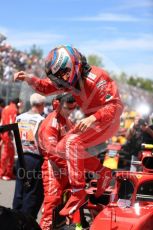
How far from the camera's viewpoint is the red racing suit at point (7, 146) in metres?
10.5

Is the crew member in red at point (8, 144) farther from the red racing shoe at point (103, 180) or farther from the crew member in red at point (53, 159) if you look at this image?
the red racing shoe at point (103, 180)

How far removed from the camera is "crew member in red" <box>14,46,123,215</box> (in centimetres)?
416

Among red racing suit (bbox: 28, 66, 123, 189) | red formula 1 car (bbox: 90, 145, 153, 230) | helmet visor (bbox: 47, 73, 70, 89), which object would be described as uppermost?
helmet visor (bbox: 47, 73, 70, 89)

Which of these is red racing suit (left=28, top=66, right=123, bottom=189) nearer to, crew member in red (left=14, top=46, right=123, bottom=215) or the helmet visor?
crew member in red (left=14, top=46, right=123, bottom=215)

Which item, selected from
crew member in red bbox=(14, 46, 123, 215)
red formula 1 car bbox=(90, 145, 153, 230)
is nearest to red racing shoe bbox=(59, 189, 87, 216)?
crew member in red bbox=(14, 46, 123, 215)

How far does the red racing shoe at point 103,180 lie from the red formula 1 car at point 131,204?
11 cm

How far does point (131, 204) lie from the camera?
13.9ft

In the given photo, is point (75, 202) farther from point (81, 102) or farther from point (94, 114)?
point (81, 102)

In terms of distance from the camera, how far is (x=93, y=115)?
411 cm

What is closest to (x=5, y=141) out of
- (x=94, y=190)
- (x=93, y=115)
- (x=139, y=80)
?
(x=94, y=190)

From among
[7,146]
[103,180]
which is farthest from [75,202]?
[7,146]

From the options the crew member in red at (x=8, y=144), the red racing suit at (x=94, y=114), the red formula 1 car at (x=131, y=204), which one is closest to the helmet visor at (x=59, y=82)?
the red racing suit at (x=94, y=114)

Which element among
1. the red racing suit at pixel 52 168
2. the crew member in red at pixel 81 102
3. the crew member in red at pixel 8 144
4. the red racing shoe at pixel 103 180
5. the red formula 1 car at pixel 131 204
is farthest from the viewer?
the crew member in red at pixel 8 144

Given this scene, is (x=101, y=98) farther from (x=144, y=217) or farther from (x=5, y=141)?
(x=5, y=141)
